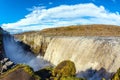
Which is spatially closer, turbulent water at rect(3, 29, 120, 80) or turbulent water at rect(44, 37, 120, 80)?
turbulent water at rect(44, 37, 120, 80)

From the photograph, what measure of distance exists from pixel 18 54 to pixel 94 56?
40.2 m

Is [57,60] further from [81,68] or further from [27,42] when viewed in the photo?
[27,42]

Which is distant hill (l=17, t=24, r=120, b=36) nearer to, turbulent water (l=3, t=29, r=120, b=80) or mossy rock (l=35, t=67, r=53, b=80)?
turbulent water (l=3, t=29, r=120, b=80)

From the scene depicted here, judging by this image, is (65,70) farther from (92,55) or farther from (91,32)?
(91,32)

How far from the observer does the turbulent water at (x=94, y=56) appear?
46.2 meters

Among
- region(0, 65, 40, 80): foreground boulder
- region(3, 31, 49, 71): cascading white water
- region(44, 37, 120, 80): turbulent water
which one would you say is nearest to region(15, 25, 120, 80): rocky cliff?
region(44, 37, 120, 80): turbulent water

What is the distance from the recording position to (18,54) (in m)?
88.4

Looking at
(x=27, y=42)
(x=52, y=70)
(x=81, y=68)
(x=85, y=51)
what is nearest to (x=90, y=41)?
(x=85, y=51)

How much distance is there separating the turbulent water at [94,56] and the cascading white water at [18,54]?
12.6m

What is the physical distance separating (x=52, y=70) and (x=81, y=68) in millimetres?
9358

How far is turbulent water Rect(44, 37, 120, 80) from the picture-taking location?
46156mm

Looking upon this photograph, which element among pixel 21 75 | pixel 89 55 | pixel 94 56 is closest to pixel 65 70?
pixel 21 75

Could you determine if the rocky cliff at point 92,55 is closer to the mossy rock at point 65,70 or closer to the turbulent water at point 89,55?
the turbulent water at point 89,55

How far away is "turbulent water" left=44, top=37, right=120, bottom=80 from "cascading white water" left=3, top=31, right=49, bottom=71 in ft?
41.4
